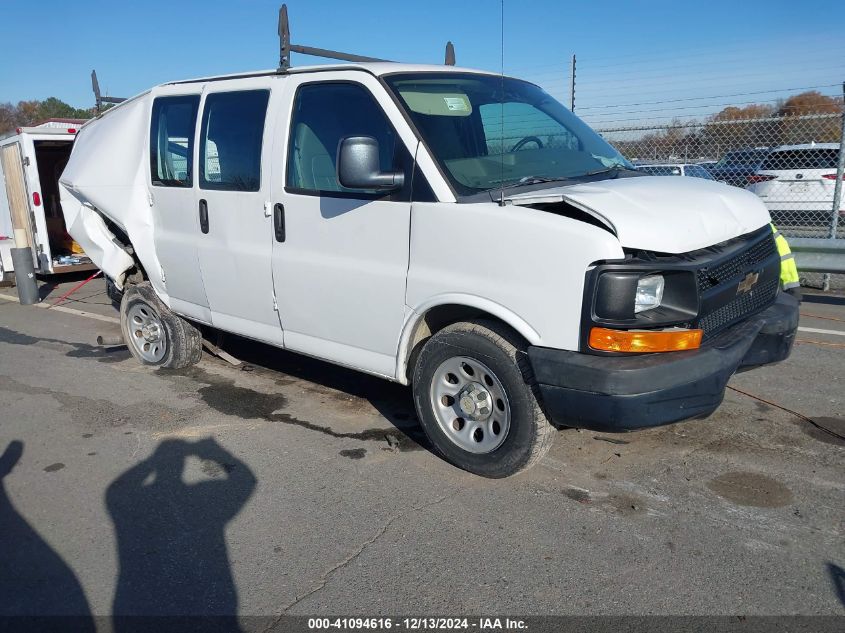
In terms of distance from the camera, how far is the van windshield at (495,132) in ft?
13.2

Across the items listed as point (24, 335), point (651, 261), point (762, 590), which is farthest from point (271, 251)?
point (24, 335)

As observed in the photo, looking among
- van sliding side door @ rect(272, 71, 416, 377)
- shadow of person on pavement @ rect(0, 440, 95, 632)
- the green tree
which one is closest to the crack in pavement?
shadow of person on pavement @ rect(0, 440, 95, 632)

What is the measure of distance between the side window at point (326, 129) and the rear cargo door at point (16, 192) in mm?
7852

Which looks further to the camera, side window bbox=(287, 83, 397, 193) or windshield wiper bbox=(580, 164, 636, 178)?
windshield wiper bbox=(580, 164, 636, 178)

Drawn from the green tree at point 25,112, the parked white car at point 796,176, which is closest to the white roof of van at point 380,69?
the parked white car at point 796,176

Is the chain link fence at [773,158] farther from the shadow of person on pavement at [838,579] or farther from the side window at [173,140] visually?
the shadow of person on pavement at [838,579]

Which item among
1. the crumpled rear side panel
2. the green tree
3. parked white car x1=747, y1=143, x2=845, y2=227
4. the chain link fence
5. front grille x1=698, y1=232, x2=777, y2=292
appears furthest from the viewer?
the green tree

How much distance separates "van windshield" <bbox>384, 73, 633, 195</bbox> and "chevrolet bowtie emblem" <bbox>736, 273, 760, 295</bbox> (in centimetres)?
109

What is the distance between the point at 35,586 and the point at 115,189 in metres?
3.77

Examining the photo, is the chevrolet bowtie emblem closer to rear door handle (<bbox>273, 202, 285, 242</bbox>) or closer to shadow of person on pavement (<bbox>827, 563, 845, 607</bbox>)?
shadow of person on pavement (<bbox>827, 563, 845, 607</bbox>)

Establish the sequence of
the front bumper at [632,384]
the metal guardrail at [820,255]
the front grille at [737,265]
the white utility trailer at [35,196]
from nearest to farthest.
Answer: the front bumper at [632,384] → the front grille at [737,265] → the metal guardrail at [820,255] → the white utility trailer at [35,196]

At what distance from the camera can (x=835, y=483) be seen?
12.6 ft

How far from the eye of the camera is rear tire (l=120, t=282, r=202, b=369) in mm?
6223

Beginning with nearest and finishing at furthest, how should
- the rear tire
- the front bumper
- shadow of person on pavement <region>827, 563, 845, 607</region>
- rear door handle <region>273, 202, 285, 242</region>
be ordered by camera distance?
shadow of person on pavement <region>827, 563, 845, 607</region> < the front bumper < rear door handle <region>273, 202, 285, 242</region> < the rear tire
